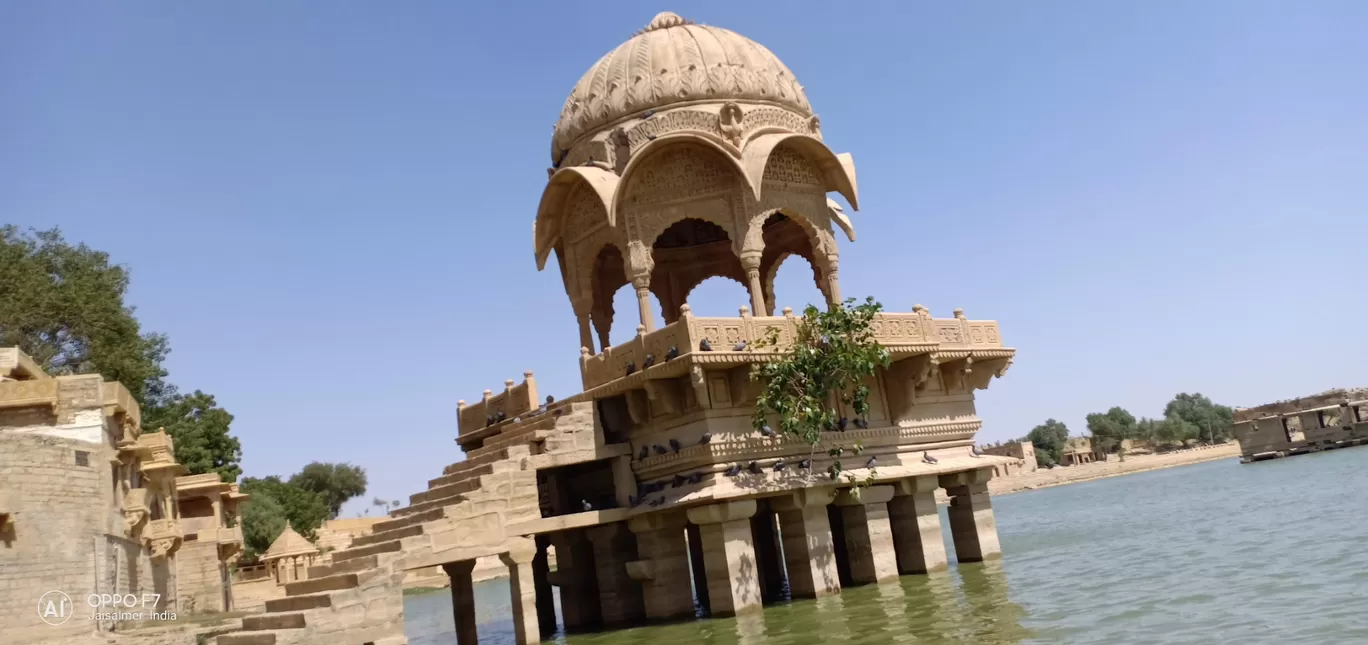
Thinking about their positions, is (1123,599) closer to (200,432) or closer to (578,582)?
(578,582)

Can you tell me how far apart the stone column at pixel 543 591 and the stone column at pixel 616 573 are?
1356 millimetres

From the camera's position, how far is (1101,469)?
3049 inches

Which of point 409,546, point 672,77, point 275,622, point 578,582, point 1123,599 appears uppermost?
point 672,77

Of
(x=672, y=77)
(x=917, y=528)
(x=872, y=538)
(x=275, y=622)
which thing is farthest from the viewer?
(x=672, y=77)

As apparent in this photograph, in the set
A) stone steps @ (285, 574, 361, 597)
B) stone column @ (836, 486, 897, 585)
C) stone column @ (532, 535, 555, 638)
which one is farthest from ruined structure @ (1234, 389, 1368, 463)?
stone steps @ (285, 574, 361, 597)

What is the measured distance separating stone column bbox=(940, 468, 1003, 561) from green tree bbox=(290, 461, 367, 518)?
63668 mm

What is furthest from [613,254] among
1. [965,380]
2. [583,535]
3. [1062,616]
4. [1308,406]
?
[1308,406]

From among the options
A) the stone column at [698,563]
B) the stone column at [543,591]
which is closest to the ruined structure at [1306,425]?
the stone column at [698,563]

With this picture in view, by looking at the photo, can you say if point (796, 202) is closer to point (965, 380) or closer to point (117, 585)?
point (965, 380)

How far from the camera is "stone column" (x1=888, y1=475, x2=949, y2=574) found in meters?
16.1

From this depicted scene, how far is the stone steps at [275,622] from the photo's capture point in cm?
1150

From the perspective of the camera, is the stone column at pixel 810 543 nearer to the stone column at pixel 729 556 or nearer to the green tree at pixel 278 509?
the stone column at pixel 729 556

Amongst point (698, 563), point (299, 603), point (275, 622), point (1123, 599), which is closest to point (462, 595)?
point (299, 603)

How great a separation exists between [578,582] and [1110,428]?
3743 inches
